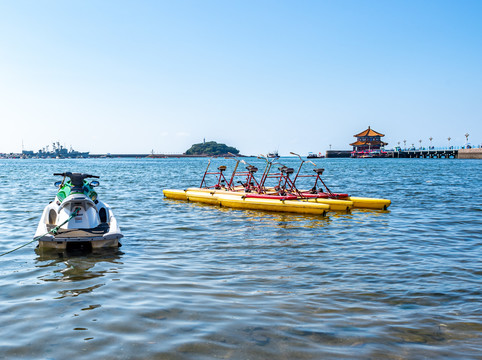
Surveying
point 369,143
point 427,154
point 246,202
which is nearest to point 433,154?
point 427,154

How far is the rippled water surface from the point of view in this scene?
5410 millimetres

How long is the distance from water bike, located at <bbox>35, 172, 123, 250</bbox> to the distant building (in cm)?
16017

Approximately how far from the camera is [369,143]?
532ft

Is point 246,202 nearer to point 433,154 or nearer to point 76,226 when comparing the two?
point 76,226

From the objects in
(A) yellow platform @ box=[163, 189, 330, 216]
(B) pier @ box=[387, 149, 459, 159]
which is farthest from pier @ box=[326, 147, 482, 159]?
(A) yellow platform @ box=[163, 189, 330, 216]

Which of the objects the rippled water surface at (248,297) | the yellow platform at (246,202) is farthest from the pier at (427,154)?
the rippled water surface at (248,297)

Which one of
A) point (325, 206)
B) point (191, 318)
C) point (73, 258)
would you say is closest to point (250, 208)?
point (325, 206)

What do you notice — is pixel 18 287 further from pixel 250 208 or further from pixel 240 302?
pixel 250 208

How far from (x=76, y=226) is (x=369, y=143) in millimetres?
161758

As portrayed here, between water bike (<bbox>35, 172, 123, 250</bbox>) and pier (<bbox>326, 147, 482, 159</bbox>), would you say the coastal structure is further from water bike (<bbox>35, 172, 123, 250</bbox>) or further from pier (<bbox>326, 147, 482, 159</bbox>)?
water bike (<bbox>35, 172, 123, 250</bbox>)

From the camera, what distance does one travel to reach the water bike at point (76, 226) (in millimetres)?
10055

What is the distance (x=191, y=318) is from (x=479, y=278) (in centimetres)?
608

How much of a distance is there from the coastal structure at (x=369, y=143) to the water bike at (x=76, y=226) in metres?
159

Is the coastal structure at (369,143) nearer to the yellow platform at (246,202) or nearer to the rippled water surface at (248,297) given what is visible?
the yellow platform at (246,202)
